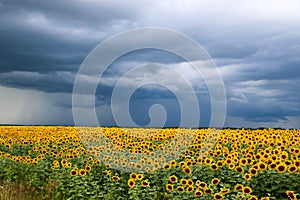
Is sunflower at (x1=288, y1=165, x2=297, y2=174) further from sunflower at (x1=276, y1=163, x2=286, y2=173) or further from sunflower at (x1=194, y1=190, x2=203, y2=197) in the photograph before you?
sunflower at (x1=194, y1=190, x2=203, y2=197)

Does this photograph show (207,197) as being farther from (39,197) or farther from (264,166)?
(39,197)

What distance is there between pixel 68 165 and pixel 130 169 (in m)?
1.63

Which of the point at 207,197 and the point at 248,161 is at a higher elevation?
the point at 248,161

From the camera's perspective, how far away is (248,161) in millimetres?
9359

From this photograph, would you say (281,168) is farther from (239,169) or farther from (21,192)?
(21,192)

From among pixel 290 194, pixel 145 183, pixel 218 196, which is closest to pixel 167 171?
pixel 145 183

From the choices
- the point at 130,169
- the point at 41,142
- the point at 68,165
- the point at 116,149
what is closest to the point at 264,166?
the point at 130,169

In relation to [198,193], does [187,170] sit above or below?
above

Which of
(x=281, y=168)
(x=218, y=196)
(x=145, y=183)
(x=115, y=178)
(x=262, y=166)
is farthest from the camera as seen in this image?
(x=115, y=178)

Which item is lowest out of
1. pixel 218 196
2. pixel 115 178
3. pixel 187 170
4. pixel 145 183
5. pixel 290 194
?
pixel 218 196

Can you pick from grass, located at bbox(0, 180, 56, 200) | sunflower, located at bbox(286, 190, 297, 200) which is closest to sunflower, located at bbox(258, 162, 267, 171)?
sunflower, located at bbox(286, 190, 297, 200)

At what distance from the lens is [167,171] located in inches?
388

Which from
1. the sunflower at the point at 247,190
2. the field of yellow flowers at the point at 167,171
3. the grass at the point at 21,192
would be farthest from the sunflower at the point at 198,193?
the grass at the point at 21,192

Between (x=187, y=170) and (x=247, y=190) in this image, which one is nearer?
(x=247, y=190)
